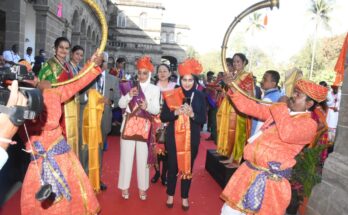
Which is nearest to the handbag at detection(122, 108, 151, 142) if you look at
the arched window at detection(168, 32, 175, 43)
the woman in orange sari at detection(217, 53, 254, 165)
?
the woman in orange sari at detection(217, 53, 254, 165)

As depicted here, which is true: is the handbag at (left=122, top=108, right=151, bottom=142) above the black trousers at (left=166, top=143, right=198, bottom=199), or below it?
above

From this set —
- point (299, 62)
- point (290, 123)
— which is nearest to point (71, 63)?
point (290, 123)

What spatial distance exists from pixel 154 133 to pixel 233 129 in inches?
60.6

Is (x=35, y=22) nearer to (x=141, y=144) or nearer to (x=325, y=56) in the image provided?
(x=141, y=144)

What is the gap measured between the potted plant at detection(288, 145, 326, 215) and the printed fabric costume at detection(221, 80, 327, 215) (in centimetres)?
109

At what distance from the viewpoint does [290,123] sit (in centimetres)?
257

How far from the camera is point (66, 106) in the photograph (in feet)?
12.6

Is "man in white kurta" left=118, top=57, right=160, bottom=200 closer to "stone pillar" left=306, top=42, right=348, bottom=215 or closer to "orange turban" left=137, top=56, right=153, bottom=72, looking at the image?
"orange turban" left=137, top=56, right=153, bottom=72

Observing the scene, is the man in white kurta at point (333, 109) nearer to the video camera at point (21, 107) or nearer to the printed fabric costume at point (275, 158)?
the printed fabric costume at point (275, 158)

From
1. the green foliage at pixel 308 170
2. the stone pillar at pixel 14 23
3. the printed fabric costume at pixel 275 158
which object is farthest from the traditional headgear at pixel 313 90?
the stone pillar at pixel 14 23

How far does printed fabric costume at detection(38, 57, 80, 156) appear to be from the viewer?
3820 millimetres

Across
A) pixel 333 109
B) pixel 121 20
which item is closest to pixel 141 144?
pixel 333 109

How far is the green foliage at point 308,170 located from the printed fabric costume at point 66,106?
2548 millimetres

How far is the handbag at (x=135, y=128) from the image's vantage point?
14.0 ft
